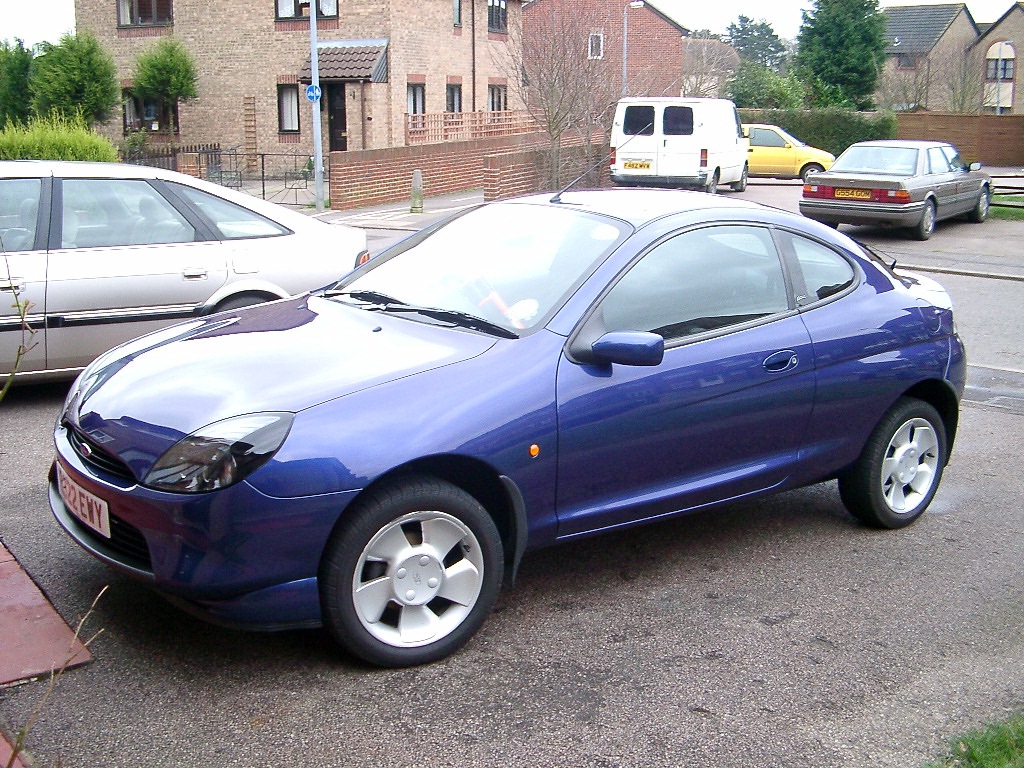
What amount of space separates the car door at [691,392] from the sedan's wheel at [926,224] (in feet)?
50.1

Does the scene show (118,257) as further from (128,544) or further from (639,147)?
(639,147)

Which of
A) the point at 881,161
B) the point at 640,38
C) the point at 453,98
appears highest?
the point at 640,38

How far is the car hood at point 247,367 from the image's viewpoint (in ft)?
12.7

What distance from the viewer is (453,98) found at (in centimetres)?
3866

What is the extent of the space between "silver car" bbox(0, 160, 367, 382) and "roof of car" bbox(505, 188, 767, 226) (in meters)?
2.75

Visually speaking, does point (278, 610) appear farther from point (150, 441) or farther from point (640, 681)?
point (640, 681)

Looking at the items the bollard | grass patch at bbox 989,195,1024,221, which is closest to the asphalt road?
the bollard

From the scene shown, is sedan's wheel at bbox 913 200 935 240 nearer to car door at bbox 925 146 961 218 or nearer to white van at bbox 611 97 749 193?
car door at bbox 925 146 961 218

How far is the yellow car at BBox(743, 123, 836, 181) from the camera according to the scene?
3178 cm

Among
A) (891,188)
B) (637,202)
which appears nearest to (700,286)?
(637,202)

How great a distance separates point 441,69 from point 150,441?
3493 cm

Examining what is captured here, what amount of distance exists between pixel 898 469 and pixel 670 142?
20.1m

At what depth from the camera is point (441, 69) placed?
122ft

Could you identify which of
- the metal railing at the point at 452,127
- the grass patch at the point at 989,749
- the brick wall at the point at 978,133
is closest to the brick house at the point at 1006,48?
the brick wall at the point at 978,133
